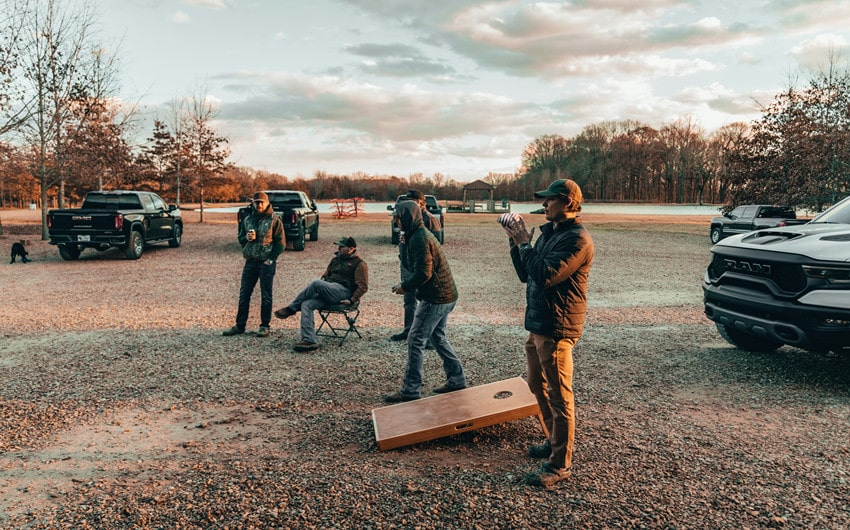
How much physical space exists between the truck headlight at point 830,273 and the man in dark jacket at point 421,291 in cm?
327

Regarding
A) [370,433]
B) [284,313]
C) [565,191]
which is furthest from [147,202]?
[565,191]

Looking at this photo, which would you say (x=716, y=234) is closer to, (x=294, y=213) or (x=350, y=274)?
(x=294, y=213)

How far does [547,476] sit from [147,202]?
1660 cm

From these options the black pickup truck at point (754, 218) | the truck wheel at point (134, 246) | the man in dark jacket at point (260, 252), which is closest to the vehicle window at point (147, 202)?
the truck wheel at point (134, 246)

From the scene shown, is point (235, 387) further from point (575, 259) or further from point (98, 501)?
point (575, 259)

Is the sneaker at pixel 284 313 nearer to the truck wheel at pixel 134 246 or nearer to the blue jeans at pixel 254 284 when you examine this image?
the blue jeans at pixel 254 284

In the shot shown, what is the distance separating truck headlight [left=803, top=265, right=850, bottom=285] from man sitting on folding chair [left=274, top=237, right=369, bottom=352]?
4.54 m

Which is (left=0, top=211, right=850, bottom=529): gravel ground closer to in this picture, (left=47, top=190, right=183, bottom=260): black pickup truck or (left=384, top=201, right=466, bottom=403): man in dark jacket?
(left=384, top=201, right=466, bottom=403): man in dark jacket

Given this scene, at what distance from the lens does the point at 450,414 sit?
4289 mm

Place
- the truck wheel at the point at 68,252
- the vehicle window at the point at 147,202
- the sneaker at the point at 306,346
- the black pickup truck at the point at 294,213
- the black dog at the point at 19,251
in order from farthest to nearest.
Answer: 1. the black pickup truck at the point at 294,213
2. the vehicle window at the point at 147,202
3. the truck wheel at the point at 68,252
4. the black dog at the point at 19,251
5. the sneaker at the point at 306,346

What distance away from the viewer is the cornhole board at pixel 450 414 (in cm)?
410

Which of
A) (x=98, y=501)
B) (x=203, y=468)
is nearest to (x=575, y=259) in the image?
(x=203, y=468)

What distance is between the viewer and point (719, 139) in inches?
3059

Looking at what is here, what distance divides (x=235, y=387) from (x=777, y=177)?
30924 mm
